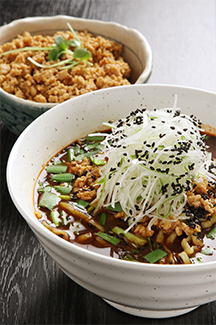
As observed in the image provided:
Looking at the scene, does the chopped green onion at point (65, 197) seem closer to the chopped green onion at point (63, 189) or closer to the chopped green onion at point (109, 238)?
the chopped green onion at point (63, 189)

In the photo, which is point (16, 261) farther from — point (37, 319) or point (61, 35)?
point (61, 35)

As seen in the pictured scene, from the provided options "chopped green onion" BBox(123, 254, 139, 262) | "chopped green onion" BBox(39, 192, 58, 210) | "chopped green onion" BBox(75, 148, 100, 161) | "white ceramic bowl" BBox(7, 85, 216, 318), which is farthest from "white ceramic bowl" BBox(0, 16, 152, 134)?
"chopped green onion" BBox(123, 254, 139, 262)

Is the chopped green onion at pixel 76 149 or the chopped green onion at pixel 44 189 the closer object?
the chopped green onion at pixel 44 189

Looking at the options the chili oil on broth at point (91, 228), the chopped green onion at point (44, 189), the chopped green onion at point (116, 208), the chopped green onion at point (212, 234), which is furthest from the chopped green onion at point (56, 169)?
the chopped green onion at point (212, 234)

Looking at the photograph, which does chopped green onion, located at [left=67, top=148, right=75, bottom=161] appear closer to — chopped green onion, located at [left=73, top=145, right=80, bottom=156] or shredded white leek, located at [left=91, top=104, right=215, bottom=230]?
chopped green onion, located at [left=73, top=145, right=80, bottom=156]

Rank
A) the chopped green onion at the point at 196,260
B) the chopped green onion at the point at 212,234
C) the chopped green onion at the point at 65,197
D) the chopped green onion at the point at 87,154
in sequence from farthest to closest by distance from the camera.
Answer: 1. the chopped green onion at the point at 87,154
2. the chopped green onion at the point at 65,197
3. the chopped green onion at the point at 212,234
4. the chopped green onion at the point at 196,260

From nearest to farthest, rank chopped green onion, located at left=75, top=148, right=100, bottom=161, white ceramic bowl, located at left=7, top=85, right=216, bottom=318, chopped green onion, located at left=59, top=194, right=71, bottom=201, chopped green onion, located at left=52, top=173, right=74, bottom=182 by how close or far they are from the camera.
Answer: white ceramic bowl, located at left=7, top=85, right=216, bottom=318 < chopped green onion, located at left=59, top=194, right=71, bottom=201 < chopped green onion, located at left=52, top=173, right=74, bottom=182 < chopped green onion, located at left=75, top=148, right=100, bottom=161

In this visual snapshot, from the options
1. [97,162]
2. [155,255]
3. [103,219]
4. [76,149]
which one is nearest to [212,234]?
[155,255]

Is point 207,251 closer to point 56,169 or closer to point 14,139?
point 56,169
